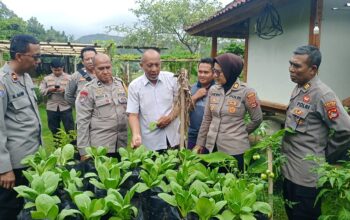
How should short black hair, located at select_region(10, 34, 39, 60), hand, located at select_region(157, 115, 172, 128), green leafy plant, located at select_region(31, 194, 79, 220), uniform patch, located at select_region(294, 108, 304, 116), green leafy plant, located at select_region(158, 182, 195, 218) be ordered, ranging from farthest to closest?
hand, located at select_region(157, 115, 172, 128)
short black hair, located at select_region(10, 34, 39, 60)
uniform patch, located at select_region(294, 108, 304, 116)
green leafy plant, located at select_region(158, 182, 195, 218)
green leafy plant, located at select_region(31, 194, 79, 220)

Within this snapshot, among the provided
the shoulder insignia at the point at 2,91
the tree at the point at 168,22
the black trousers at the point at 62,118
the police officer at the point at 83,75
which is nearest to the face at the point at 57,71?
the black trousers at the point at 62,118

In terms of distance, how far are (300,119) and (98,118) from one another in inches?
68.2

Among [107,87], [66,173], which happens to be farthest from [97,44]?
[66,173]

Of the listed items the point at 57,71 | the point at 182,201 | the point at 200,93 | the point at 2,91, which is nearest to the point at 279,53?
the point at 200,93

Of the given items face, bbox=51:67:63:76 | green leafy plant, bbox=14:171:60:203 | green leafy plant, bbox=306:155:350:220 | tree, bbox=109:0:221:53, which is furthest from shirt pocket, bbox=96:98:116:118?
tree, bbox=109:0:221:53

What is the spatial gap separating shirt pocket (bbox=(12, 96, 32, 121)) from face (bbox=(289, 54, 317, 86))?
1.96 m

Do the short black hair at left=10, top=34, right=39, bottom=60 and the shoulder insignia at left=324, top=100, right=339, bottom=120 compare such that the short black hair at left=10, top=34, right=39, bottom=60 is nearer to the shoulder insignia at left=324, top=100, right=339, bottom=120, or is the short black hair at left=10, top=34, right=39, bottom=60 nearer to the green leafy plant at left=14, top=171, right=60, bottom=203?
the green leafy plant at left=14, top=171, right=60, bottom=203

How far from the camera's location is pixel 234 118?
2742 millimetres

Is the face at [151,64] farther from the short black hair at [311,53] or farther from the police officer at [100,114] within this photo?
the short black hair at [311,53]

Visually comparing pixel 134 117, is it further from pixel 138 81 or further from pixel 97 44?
pixel 97 44

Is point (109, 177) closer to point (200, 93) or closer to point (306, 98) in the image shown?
point (306, 98)

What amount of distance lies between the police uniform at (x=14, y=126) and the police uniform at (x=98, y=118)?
50 cm

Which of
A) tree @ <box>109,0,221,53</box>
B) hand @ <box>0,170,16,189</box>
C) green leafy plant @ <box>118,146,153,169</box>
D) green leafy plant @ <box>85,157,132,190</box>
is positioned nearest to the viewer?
green leafy plant @ <box>85,157,132,190</box>

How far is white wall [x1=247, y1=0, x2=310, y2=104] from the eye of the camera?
5.43m
